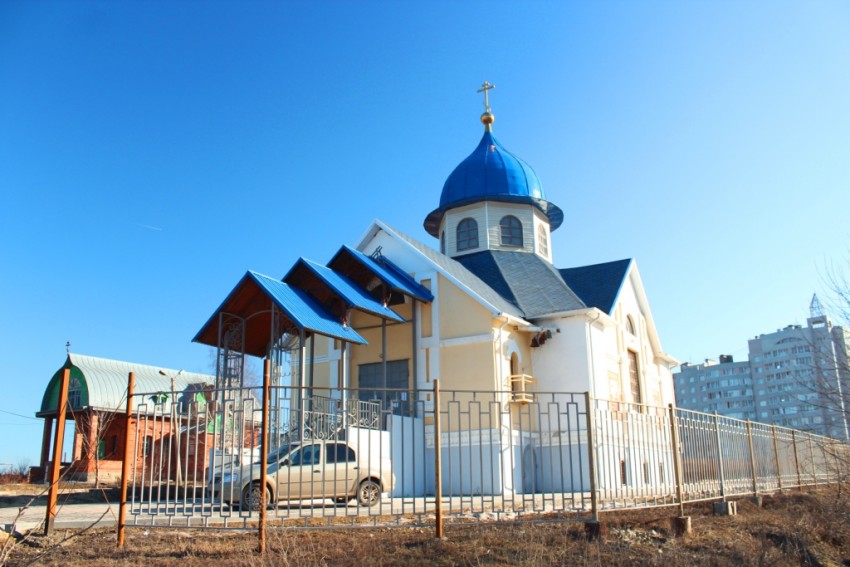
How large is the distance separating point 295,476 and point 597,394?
1289 cm

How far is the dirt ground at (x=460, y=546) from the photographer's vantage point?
24.3 ft

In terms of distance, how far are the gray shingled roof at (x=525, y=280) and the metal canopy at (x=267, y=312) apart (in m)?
6.34

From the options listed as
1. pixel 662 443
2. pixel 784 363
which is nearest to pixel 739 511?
pixel 662 443

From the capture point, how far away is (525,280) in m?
24.3

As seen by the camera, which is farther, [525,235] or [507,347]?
[525,235]

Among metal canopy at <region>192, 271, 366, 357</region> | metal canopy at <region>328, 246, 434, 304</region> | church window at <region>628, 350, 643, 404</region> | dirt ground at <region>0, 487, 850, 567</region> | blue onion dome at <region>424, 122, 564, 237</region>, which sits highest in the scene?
blue onion dome at <region>424, 122, 564, 237</region>

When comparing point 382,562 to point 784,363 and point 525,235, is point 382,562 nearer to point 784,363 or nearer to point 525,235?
point 525,235

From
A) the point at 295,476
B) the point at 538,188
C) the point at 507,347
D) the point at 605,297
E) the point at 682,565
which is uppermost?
the point at 538,188

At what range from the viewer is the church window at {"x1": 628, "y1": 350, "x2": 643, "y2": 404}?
81.6ft

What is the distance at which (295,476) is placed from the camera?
399 inches

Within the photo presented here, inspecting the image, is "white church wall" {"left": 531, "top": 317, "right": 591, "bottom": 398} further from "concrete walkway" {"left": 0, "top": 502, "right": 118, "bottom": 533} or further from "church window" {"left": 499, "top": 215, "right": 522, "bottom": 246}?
"concrete walkway" {"left": 0, "top": 502, "right": 118, "bottom": 533}

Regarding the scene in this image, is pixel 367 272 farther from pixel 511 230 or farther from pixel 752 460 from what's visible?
pixel 752 460

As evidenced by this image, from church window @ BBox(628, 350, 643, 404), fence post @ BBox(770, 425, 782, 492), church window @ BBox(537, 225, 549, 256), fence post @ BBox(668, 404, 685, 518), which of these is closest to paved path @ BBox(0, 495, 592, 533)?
fence post @ BBox(668, 404, 685, 518)

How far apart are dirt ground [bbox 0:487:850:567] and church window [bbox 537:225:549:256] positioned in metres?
17.2
